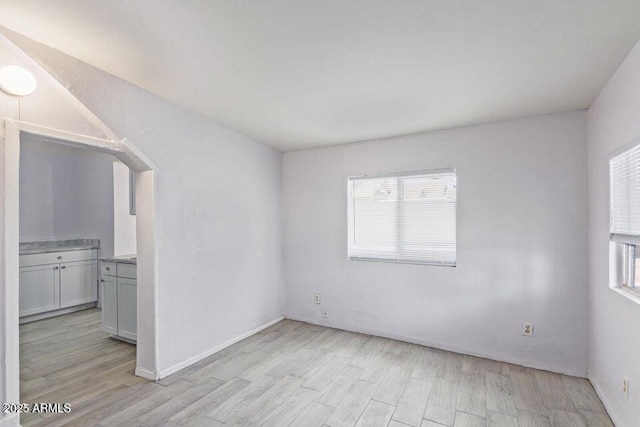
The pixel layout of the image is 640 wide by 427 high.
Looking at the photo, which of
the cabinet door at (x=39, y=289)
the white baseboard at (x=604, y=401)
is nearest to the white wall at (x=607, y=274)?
the white baseboard at (x=604, y=401)

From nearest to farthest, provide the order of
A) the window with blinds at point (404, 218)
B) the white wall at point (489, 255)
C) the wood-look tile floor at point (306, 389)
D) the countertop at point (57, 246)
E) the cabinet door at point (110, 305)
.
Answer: the wood-look tile floor at point (306, 389)
the white wall at point (489, 255)
the window with blinds at point (404, 218)
the cabinet door at point (110, 305)
the countertop at point (57, 246)

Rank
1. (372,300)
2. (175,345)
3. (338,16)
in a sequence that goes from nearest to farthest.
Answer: (338,16) → (175,345) → (372,300)

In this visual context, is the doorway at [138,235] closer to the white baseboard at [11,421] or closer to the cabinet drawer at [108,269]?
the white baseboard at [11,421]

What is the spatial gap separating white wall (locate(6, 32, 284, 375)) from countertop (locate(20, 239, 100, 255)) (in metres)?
2.97

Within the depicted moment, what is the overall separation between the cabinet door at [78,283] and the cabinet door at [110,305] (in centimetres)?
152

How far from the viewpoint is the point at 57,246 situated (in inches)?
189

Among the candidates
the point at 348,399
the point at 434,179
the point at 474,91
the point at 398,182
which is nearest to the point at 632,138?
the point at 474,91

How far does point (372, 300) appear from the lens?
380cm

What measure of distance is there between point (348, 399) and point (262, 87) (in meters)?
2.52

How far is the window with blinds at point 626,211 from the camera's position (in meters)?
1.90

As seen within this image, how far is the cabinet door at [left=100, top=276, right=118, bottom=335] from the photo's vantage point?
3.58 meters

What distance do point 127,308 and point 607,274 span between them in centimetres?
441

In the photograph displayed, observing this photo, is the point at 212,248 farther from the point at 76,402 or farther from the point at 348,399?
the point at 348,399

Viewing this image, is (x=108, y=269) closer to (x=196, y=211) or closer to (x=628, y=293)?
(x=196, y=211)
